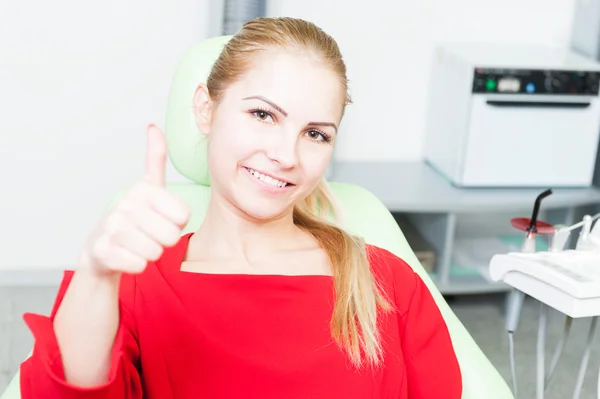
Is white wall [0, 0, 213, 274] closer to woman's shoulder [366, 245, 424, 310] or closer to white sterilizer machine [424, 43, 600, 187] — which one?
white sterilizer machine [424, 43, 600, 187]

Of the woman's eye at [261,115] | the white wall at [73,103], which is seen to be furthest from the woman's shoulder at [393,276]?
the white wall at [73,103]

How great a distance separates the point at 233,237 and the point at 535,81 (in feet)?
4.86

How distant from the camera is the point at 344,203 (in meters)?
1.70

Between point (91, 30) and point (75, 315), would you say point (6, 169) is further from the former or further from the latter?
point (75, 315)

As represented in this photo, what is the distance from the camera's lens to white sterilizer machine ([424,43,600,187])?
250 centimetres

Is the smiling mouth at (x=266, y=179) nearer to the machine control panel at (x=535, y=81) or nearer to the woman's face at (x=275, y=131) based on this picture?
the woman's face at (x=275, y=131)

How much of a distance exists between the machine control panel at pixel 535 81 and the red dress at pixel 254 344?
1.31 metres

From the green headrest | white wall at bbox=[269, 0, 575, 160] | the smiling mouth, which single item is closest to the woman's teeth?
the smiling mouth

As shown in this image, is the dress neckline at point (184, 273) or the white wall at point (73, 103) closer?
the dress neckline at point (184, 273)

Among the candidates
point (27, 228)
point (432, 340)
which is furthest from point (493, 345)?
point (27, 228)

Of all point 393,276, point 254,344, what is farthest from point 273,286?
point 393,276

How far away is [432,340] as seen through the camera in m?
1.32

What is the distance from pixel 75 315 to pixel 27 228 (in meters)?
1.83

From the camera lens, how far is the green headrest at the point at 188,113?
5.08 feet
